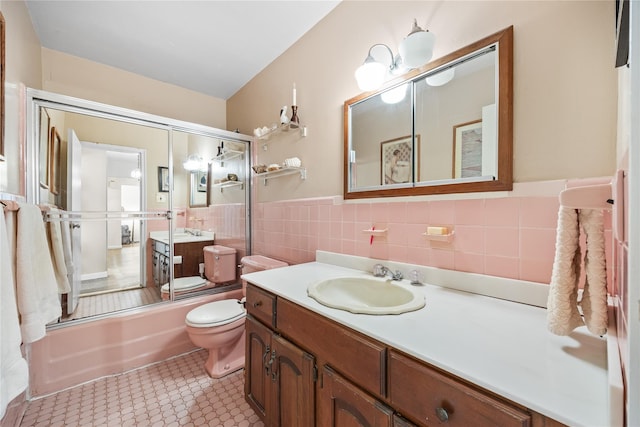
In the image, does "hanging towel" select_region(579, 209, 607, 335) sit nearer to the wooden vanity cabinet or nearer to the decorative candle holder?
the wooden vanity cabinet

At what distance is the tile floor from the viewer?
141 cm

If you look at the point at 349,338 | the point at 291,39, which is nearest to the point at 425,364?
the point at 349,338

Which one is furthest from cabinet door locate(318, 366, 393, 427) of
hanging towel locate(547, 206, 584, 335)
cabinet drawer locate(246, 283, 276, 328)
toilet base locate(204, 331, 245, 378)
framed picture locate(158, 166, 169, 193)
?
framed picture locate(158, 166, 169, 193)

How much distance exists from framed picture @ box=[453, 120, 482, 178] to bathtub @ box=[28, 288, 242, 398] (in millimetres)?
2210

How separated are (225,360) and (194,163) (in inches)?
67.0

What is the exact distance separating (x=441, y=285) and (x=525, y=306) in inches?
12.0

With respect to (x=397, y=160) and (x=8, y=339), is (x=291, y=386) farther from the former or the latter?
(x=397, y=160)

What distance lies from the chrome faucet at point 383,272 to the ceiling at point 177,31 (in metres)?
1.64

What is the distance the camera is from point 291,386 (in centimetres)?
107

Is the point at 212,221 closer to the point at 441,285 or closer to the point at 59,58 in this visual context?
the point at 59,58

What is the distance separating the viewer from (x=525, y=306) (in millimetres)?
920

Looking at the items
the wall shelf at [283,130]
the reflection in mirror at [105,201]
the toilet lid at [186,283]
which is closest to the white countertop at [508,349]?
the wall shelf at [283,130]

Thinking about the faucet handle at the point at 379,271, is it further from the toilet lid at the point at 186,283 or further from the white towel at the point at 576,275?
the toilet lid at the point at 186,283

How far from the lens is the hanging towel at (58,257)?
155cm
